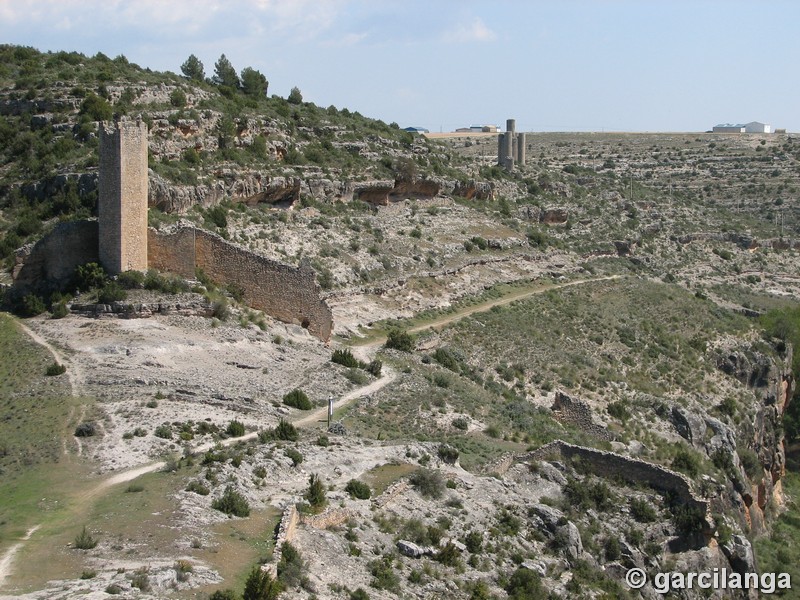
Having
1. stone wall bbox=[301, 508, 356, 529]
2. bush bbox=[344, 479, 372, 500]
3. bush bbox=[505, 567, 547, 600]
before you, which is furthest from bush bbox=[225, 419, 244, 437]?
bush bbox=[505, 567, 547, 600]

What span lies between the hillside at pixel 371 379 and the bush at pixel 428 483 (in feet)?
0.21

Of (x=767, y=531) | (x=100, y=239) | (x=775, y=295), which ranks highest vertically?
(x=100, y=239)

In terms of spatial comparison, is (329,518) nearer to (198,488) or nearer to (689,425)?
(198,488)

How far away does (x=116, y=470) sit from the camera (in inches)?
822

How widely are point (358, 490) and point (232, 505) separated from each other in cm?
300

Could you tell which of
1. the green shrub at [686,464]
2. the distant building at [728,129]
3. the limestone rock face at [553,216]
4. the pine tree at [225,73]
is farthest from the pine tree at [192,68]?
the distant building at [728,129]

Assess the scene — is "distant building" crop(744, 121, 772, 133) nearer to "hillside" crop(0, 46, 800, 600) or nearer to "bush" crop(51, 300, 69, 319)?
"hillside" crop(0, 46, 800, 600)

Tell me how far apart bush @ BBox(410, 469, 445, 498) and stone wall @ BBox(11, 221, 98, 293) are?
1443 centimetres

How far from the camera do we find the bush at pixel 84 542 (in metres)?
16.7

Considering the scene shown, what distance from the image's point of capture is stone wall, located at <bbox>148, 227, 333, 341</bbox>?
32.4m

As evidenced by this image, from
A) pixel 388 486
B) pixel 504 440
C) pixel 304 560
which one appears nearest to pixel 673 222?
pixel 504 440

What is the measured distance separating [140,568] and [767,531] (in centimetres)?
2775

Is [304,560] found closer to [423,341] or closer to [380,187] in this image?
[423,341]

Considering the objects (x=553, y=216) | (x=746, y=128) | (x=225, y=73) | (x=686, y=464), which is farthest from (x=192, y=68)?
(x=746, y=128)
